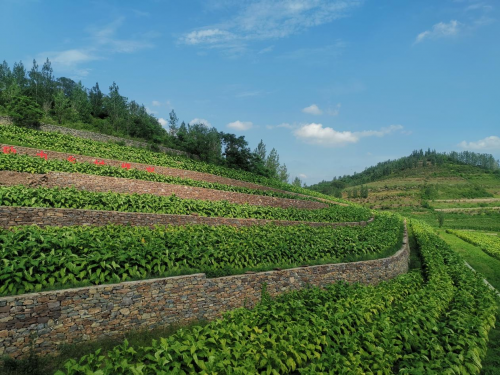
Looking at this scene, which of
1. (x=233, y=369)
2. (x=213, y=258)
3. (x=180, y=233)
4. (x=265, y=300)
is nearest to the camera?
(x=233, y=369)

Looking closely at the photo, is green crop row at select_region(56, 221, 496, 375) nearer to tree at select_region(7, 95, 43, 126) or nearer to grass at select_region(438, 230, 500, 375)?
grass at select_region(438, 230, 500, 375)

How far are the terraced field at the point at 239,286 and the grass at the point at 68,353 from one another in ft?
0.65

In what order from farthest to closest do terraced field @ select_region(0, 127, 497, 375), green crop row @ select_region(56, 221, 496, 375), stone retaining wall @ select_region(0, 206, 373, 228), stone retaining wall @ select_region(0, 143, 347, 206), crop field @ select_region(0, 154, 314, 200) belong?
stone retaining wall @ select_region(0, 143, 347, 206) < crop field @ select_region(0, 154, 314, 200) < stone retaining wall @ select_region(0, 206, 373, 228) < terraced field @ select_region(0, 127, 497, 375) < green crop row @ select_region(56, 221, 496, 375)

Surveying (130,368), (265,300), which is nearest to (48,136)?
(265,300)

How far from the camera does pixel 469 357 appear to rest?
729cm

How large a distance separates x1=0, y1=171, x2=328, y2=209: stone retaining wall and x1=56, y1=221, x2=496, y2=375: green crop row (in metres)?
14.9

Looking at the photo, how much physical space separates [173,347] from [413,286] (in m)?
12.3

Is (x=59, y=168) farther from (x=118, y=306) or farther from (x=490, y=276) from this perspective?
(x=490, y=276)

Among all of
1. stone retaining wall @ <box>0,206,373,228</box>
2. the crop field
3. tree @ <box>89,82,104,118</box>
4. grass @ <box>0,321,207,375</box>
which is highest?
tree @ <box>89,82,104,118</box>

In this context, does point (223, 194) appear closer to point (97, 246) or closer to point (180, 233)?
point (180, 233)

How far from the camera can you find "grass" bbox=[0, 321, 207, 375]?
633cm

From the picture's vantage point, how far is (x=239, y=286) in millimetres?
10789

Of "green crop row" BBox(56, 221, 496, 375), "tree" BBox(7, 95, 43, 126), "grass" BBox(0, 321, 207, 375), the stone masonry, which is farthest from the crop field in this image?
"tree" BBox(7, 95, 43, 126)

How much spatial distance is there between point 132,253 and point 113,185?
13.0 meters
